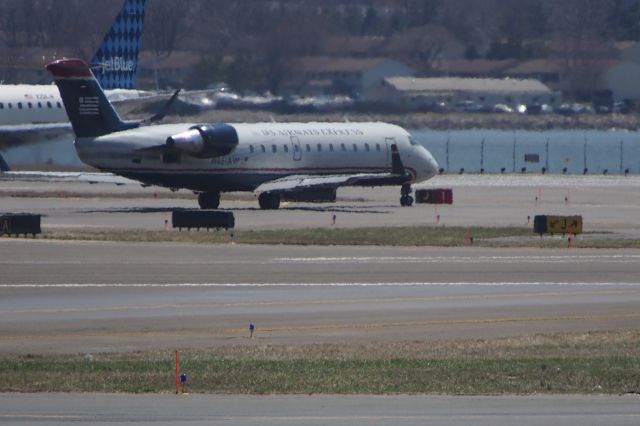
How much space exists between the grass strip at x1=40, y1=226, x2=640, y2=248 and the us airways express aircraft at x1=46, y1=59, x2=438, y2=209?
9749mm

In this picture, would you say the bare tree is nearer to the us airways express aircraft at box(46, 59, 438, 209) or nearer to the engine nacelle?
the us airways express aircraft at box(46, 59, 438, 209)

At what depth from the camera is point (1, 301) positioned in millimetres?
30641

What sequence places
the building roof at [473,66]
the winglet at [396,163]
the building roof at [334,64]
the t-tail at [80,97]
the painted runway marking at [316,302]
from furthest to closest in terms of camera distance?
the building roof at [473,66] → the building roof at [334,64] → the winglet at [396,163] → the t-tail at [80,97] → the painted runway marking at [316,302]

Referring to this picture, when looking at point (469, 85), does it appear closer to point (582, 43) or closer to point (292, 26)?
point (582, 43)

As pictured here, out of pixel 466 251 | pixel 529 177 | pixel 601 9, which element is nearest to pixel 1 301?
pixel 466 251

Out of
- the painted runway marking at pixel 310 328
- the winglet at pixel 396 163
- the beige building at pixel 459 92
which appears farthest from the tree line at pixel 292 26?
the painted runway marking at pixel 310 328

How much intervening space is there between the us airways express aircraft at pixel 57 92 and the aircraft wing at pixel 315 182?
1013 centimetres

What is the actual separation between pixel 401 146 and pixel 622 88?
8776cm

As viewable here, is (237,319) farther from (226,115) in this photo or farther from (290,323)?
(226,115)

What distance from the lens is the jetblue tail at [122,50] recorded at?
88.1 metres

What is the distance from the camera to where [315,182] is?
60.6 m

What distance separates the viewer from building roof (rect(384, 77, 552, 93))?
135 meters

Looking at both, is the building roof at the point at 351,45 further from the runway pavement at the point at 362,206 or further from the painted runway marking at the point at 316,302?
the painted runway marking at the point at 316,302

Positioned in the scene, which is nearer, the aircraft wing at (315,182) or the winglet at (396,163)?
the aircraft wing at (315,182)
